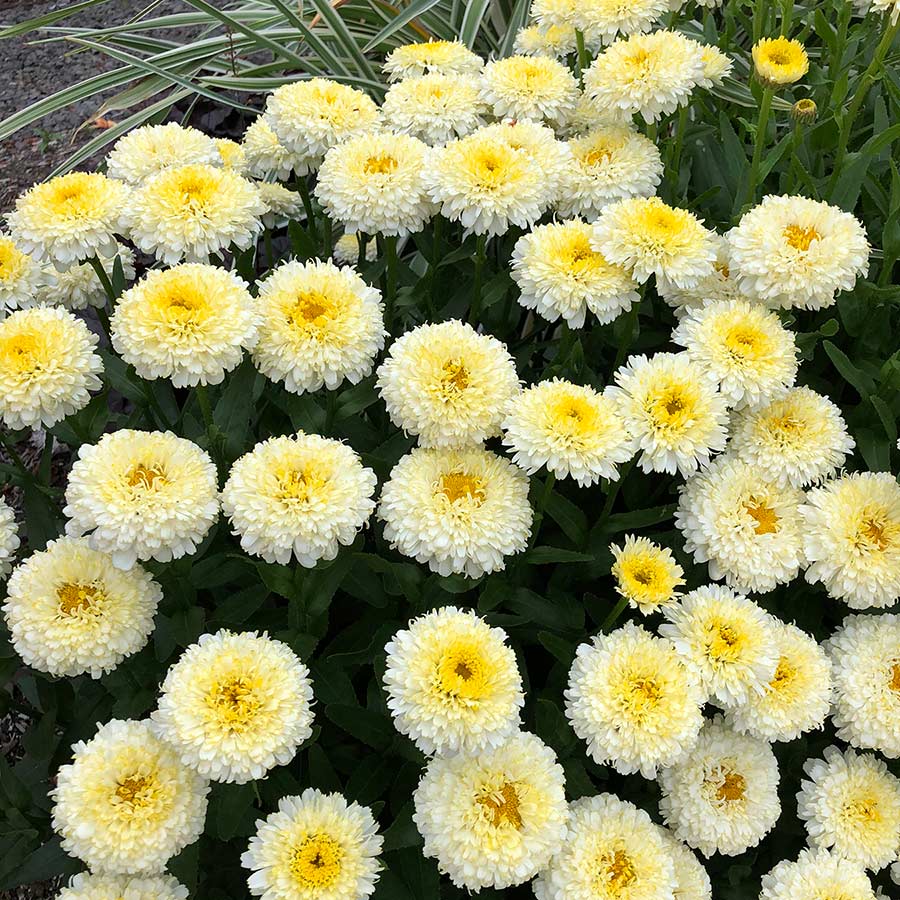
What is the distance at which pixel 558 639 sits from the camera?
1.47 meters

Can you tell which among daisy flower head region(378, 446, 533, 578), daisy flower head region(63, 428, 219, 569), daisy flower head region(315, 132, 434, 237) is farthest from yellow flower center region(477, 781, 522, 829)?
daisy flower head region(315, 132, 434, 237)

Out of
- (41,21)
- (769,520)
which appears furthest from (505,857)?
(41,21)

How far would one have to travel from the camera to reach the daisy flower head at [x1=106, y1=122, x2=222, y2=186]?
184cm

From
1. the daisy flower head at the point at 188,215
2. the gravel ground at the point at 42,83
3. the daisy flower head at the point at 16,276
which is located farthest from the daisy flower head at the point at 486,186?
the gravel ground at the point at 42,83

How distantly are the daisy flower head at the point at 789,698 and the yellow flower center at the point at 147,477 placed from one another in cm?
98

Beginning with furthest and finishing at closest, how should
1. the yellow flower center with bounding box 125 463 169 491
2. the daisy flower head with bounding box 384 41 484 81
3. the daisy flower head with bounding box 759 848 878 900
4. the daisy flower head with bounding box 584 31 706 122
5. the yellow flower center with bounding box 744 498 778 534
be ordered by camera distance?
the daisy flower head with bounding box 384 41 484 81, the daisy flower head with bounding box 584 31 706 122, the yellow flower center with bounding box 744 498 778 534, the daisy flower head with bounding box 759 848 878 900, the yellow flower center with bounding box 125 463 169 491

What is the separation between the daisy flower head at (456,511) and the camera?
1326 mm

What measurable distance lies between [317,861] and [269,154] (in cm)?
143

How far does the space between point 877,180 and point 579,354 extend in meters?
0.92

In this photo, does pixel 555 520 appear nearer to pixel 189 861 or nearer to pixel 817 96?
pixel 189 861

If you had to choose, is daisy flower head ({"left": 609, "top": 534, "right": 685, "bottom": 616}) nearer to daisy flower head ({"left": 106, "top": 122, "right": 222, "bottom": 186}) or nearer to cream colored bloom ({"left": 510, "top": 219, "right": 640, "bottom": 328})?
cream colored bloom ({"left": 510, "top": 219, "right": 640, "bottom": 328})

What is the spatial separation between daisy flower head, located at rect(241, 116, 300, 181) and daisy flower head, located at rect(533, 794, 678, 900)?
56.1 inches

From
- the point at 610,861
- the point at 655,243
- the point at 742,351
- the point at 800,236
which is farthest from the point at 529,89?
the point at 610,861

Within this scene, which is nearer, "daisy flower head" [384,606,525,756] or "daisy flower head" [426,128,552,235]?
"daisy flower head" [384,606,525,756]
